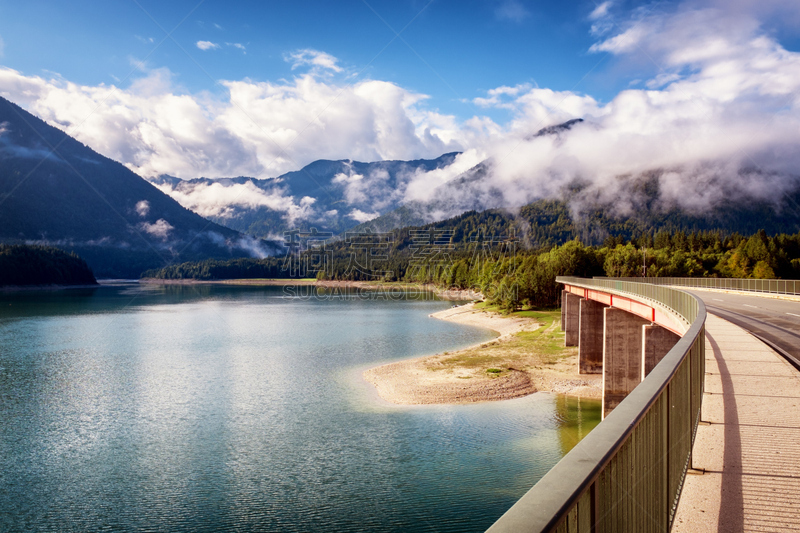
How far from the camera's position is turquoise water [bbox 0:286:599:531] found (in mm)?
20109

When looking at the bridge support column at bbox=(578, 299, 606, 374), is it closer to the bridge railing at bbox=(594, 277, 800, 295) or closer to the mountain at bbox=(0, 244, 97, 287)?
the bridge railing at bbox=(594, 277, 800, 295)

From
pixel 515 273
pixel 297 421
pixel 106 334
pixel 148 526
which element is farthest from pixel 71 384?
pixel 515 273

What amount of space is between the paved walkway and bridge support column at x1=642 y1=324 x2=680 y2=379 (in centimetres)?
1399

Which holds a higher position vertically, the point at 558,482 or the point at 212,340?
the point at 558,482

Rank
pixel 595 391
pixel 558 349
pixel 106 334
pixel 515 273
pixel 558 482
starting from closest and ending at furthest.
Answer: pixel 558 482
pixel 595 391
pixel 558 349
pixel 106 334
pixel 515 273

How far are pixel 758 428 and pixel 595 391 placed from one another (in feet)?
105

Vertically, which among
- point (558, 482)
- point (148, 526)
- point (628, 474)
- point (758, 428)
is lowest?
point (148, 526)

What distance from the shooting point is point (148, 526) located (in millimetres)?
19203

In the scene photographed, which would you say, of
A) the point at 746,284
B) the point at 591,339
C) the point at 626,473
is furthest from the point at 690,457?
the point at 746,284

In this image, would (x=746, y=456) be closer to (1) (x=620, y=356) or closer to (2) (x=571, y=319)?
(1) (x=620, y=356)

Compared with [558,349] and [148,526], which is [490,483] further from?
[558,349]

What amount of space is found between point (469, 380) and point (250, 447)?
1864cm

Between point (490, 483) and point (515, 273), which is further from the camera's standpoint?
point (515, 273)

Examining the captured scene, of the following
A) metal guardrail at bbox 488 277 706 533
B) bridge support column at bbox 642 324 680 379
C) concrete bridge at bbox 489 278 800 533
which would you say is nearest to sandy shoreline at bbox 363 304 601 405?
bridge support column at bbox 642 324 680 379
